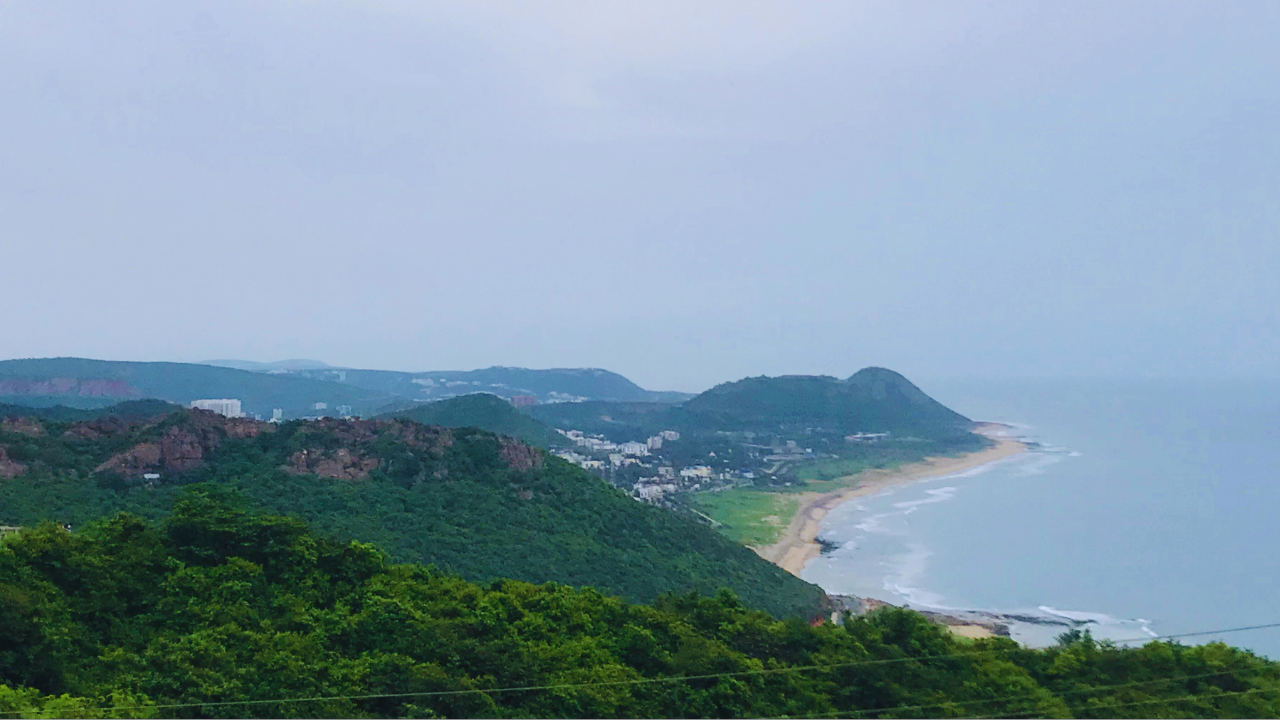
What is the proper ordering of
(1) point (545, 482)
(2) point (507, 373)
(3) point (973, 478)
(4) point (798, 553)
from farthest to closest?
(2) point (507, 373)
(3) point (973, 478)
(4) point (798, 553)
(1) point (545, 482)

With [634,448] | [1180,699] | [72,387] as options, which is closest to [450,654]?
[1180,699]

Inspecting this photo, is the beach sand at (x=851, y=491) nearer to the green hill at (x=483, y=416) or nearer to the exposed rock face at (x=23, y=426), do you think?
the green hill at (x=483, y=416)

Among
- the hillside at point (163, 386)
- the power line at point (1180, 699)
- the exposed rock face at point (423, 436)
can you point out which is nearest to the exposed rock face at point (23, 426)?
the exposed rock face at point (423, 436)

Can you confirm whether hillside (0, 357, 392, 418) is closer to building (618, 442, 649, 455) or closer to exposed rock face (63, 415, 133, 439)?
building (618, 442, 649, 455)

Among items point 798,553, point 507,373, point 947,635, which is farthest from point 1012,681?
point 507,373

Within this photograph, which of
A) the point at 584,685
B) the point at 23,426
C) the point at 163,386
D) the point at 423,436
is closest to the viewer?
the point at 584,685

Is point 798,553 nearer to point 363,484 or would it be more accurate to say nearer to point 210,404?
point 363,484

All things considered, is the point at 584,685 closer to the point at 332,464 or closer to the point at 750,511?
the point at 332,464
